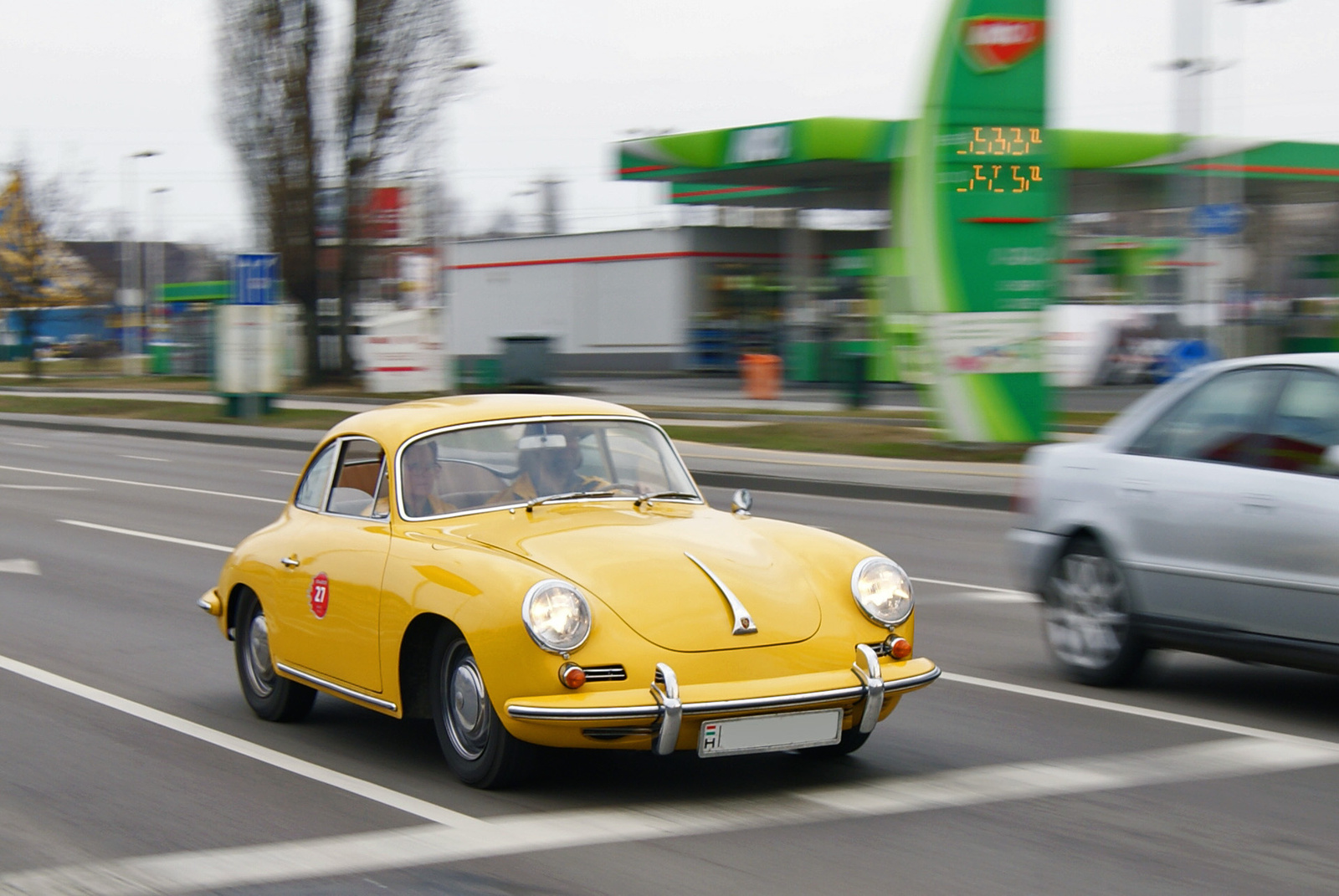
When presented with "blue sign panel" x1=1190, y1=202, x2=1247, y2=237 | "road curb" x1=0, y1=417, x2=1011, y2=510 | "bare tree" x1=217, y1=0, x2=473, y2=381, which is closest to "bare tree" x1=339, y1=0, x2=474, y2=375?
"bare tree" x1=217, y1=0, x2=473, y2=381

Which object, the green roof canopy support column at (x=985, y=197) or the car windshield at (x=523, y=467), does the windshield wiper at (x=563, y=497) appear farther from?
the green roof canopy support column at (x=985, y=197)

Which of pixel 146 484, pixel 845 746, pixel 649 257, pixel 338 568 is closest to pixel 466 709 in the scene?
pixel 338 568

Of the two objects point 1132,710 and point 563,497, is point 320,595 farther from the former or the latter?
point 1132,710

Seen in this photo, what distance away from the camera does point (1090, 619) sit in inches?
308

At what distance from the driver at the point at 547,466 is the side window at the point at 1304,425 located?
291 cm

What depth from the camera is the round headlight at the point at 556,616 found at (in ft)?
17.3

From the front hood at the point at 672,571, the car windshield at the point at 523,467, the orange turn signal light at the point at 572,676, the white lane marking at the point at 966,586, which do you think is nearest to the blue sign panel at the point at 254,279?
the white lane marking at the point at 966,586

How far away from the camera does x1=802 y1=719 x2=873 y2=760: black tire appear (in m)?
5.86

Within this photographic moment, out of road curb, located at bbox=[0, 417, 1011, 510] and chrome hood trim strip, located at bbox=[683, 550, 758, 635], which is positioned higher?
chrome hood trim strip, located at bbox=[683, 550, 758, 635]

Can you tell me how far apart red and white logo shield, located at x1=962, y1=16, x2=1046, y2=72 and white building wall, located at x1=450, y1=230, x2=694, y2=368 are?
90.8 ft

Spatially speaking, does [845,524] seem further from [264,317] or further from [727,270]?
[727,270]

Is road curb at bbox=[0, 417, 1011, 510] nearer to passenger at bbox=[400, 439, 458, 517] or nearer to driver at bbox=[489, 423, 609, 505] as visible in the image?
driver at bbox=[489, 423, 609, 505]

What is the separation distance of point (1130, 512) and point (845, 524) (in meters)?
7.88

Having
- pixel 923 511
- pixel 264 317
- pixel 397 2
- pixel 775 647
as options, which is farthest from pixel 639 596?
pixel 397 2
